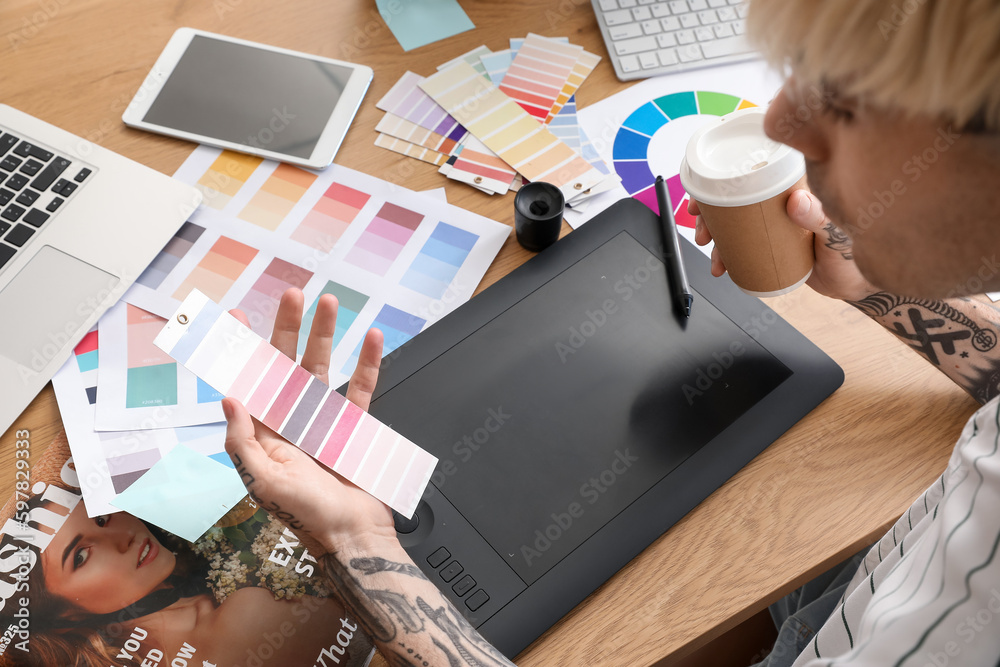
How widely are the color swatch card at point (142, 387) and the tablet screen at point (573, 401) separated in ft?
0.72

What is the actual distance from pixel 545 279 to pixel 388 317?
0.66 ft

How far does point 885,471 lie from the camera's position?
76 cm

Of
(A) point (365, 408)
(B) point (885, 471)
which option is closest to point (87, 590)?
(A) point (365, 408)

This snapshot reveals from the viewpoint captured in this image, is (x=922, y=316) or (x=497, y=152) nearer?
(x=922, y=316)

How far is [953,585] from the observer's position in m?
0.47

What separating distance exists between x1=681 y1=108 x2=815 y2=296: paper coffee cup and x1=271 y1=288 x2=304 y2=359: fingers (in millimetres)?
408

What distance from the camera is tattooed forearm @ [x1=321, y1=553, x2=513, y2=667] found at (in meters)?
0.64

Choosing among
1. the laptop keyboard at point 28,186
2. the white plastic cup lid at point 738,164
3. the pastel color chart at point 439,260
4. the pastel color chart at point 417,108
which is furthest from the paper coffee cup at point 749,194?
the laptop keyboard at point 28,186

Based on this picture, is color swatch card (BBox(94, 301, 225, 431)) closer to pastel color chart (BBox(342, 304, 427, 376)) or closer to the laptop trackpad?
the laptop trackpad

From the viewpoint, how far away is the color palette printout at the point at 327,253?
87cm

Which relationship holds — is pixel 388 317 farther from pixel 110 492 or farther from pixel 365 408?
pixel 110 492

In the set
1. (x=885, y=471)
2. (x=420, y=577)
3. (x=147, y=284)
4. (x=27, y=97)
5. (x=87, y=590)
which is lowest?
(x=885, y=471)

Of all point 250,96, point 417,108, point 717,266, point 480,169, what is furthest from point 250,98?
point 717,266

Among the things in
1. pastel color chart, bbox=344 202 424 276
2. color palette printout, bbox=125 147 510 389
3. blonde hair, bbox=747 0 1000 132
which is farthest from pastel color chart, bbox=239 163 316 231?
blonde hair, bbox=747 0 1000 132
